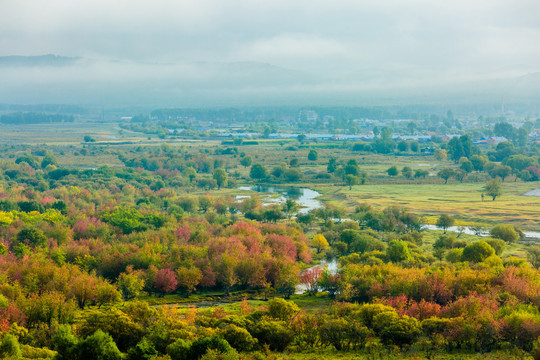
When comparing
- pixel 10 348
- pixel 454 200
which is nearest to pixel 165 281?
pixel 10 348

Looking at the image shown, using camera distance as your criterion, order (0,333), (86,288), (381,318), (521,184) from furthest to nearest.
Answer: (521,184), (86,288), (381,318), (0,333)

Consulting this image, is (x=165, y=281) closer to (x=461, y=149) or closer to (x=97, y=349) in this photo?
(x=97, y=349)

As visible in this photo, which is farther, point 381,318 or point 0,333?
point 381,318

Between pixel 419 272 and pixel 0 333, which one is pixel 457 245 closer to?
pixel 419 272

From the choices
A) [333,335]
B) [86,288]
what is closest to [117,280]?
[86,288]

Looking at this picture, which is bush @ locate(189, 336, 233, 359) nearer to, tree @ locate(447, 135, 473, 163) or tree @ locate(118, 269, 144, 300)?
tree @ locate(118, 269, 144, 300)

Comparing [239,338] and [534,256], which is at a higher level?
[239,338]

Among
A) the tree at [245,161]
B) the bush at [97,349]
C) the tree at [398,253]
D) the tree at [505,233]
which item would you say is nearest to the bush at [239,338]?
the bush at [97,349]
